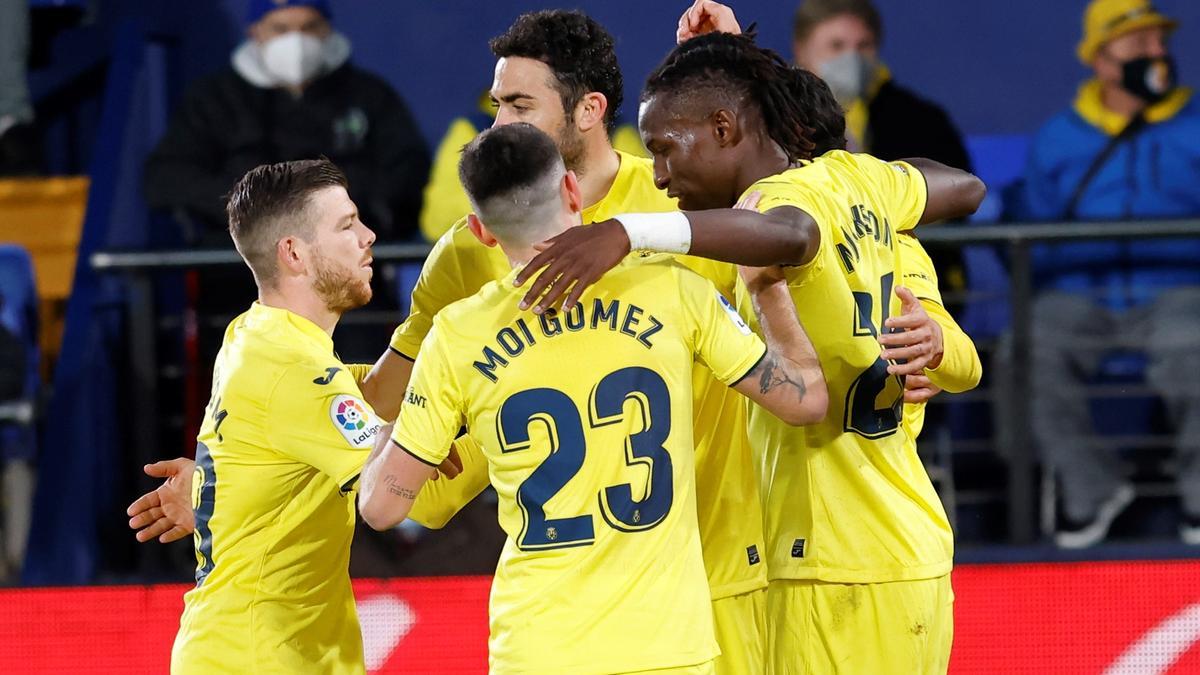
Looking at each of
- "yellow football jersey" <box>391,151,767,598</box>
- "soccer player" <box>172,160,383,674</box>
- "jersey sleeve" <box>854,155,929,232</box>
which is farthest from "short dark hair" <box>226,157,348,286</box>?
"jersey sleeve" <box>854,155,929,232</box>

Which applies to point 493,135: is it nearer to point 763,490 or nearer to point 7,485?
point 763,490

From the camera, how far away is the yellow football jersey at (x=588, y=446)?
9.52 ft

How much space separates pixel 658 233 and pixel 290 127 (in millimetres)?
4523

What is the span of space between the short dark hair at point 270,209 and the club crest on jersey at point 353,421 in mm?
394

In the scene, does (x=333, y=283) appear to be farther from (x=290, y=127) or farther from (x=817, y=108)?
(x=290, y=127)

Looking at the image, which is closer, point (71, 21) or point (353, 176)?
point (353, 176)

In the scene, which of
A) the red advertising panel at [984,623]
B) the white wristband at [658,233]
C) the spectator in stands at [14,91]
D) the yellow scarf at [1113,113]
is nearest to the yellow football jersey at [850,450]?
the white wristband at [658,233]

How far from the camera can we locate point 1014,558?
227 inches

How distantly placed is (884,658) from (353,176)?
4.29 m

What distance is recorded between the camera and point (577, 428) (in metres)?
2.90

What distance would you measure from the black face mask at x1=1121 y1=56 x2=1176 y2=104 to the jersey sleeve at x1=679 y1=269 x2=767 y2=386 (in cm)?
458

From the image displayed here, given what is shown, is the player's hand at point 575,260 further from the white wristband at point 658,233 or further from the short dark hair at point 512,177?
the short dark hair at point 512,177

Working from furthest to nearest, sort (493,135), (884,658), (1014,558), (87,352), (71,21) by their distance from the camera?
1. (71,21)
2. (87,352)
3. (1014,558)
4. (884,658)
5. (493,135)

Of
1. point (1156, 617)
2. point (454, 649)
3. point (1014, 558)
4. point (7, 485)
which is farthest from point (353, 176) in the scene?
point (1156, 617)
